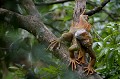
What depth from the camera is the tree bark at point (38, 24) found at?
238 cm

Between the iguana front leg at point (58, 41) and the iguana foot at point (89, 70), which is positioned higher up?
the iguana front leg at point (58, 41)

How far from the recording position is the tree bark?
93.9 inches

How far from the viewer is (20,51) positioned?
11.9ft

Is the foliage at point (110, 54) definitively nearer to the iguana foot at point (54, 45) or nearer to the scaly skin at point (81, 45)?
the scaly skin at point (81, 45)

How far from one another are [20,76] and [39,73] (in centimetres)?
20

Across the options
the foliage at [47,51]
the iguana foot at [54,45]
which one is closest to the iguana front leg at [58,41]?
the iguana foot at [54,45]

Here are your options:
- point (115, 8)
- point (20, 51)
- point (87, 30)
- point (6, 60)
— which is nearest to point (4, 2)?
point (20, 51)

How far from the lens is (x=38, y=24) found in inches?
105

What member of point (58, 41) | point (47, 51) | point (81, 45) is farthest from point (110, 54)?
point (47, 51)

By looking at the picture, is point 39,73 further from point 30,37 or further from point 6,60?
point 6,60

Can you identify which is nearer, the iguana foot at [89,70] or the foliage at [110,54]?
the iguana foot at [89,70]

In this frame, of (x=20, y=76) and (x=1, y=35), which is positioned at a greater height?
(x=1, y=35)

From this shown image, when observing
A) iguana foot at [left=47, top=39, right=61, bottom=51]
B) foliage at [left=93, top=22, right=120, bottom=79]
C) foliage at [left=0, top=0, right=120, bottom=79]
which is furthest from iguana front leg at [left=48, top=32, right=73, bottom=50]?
foliage at [left=93, top=22, right=120, bottom=79]

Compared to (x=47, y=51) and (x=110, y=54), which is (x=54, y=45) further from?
(x=110, y=54)
